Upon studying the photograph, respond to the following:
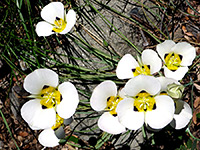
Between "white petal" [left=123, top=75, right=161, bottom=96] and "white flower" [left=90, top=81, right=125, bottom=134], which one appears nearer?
"white petal" [left=123, top=75, right=161, bottom=96]

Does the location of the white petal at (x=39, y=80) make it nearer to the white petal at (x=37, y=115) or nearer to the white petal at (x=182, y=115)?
the white petal at (x=37, y=115)

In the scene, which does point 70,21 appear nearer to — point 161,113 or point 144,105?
point 144,105

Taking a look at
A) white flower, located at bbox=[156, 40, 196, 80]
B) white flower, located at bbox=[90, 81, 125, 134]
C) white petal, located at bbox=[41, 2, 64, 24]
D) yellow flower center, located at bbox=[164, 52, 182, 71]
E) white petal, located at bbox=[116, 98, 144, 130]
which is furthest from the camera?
white petal, located at bbox=[41, 2, 64, 24]

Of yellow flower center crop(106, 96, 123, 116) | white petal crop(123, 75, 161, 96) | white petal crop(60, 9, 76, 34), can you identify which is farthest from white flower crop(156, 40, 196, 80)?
white petal crop(60, 9, 76, 34)

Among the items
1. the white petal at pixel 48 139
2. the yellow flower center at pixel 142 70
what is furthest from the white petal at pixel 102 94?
the white petal at pixel 48 139

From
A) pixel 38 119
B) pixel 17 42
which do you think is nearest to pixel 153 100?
pixel 38 119

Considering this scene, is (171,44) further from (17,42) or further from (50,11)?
(17,42)

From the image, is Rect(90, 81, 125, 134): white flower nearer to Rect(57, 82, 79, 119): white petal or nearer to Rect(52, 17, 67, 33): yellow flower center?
Rect(57, 82, 79, 119): white petal
